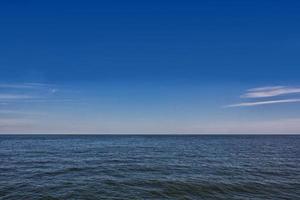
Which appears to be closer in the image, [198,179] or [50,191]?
[50,191]

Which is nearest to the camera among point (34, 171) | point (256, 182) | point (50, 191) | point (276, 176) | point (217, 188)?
point (50, 191)

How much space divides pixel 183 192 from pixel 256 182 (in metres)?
6.95

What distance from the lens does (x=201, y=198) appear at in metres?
14.3

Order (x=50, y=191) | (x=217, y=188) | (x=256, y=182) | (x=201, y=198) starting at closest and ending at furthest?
(x=201, y=198) < (x=50, y=191) < (x=217, y=188) < (x=256, y=182)

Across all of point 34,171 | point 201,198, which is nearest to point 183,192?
point 201,198

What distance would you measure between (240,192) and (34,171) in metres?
18.9

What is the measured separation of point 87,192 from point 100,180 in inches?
122

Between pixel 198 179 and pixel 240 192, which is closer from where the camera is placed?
pixel 240 192

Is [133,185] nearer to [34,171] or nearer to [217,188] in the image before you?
[217,188]

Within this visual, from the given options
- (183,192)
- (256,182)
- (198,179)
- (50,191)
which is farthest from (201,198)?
(50,191)

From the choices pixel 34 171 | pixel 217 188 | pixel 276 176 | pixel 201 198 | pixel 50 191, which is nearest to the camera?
pixel 201 198

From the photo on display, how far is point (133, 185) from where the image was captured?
55.3ft

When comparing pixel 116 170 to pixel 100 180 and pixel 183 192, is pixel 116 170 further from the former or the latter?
pixel 183 192

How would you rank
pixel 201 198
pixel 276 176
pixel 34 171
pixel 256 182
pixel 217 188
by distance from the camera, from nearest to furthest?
pixel 201 198 → pixel 217 188 → pixel 256 182 → pixel 276 176 → pixel 34 171
